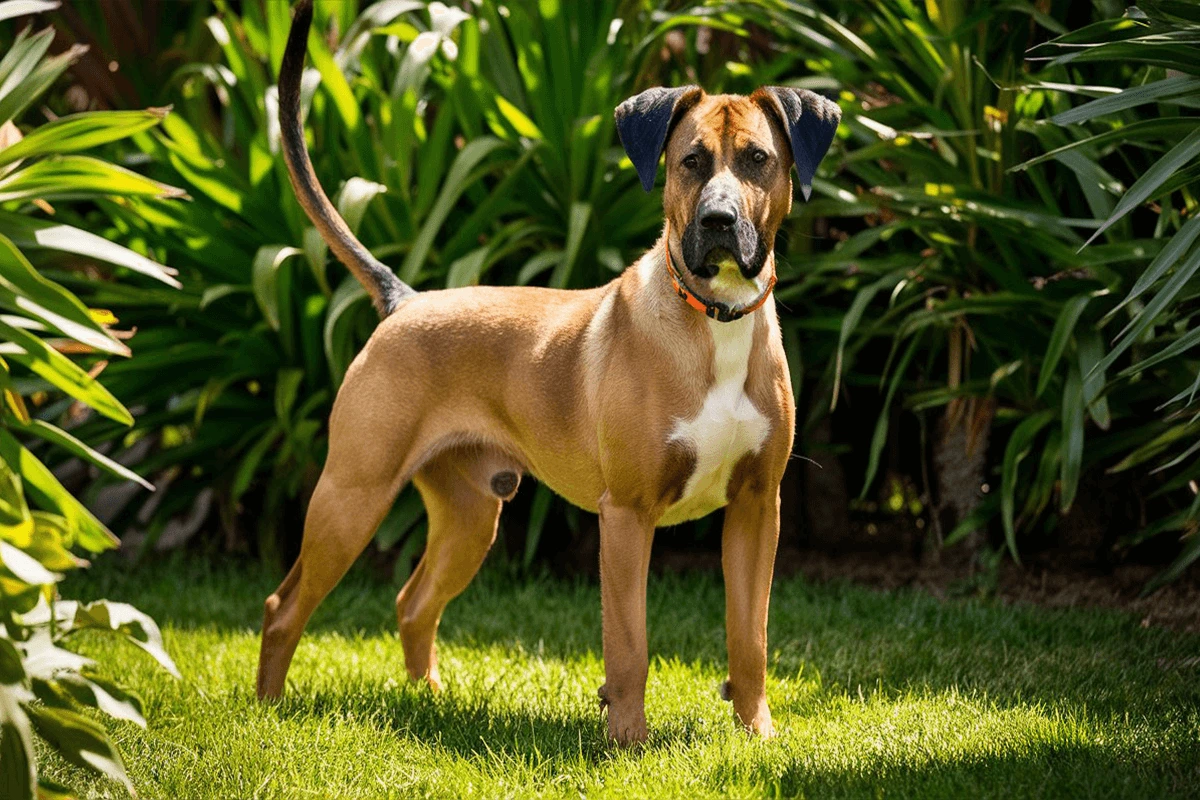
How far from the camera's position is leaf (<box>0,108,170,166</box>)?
3.34m

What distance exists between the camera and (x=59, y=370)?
3105 millimetres


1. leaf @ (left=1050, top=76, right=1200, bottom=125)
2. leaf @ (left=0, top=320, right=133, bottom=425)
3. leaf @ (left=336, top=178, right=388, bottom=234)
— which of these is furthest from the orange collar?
leaf @ (left=336, top=178, right=388, bottom=234)

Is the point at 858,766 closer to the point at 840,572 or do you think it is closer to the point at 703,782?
the point at 703,782

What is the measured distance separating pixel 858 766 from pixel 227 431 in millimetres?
3923

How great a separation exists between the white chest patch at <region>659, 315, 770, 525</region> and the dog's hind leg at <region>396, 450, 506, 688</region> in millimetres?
961

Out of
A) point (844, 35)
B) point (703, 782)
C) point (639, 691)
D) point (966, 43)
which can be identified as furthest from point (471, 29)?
point (703, 782)

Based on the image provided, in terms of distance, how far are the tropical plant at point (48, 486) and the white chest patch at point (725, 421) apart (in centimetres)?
139

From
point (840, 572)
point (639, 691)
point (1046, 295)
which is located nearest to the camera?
point (639, 691)

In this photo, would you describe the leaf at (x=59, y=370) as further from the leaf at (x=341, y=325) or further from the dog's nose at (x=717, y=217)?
the leaf at (x=341, y=325)

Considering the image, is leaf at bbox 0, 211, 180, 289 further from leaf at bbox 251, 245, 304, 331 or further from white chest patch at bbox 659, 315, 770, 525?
leaf at bbox 251, 245, 304, 331

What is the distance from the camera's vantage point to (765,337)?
146 inches

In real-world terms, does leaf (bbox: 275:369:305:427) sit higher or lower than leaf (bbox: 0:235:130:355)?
lower

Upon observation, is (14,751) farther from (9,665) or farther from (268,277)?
(268,277)

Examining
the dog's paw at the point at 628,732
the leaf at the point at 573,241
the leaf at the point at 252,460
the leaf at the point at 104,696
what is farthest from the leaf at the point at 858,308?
the leaf at the point at 104,696
